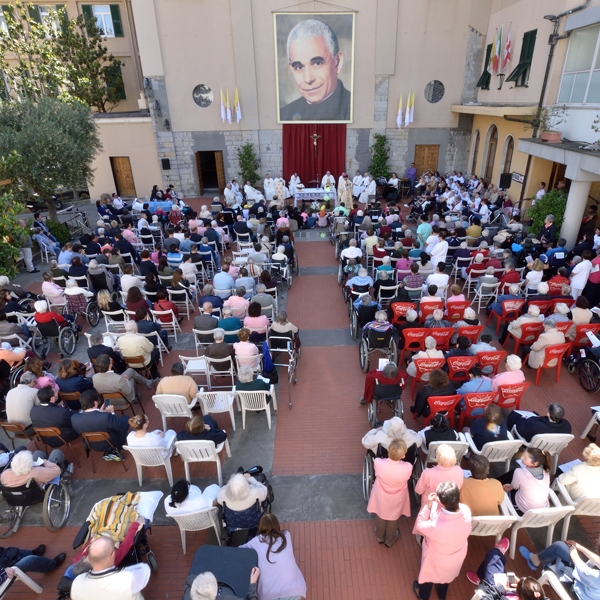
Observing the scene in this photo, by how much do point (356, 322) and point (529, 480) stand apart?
186 inches

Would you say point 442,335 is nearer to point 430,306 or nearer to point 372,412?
point 430,306

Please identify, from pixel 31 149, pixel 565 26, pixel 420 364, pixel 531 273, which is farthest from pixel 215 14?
pixel 420 364

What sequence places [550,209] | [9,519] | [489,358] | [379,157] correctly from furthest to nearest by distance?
[379,157] < [550,209] < [489,358] < [9,519]

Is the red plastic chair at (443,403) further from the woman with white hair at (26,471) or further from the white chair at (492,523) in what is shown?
the woman with white hair at (26,471)

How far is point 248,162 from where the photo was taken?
19781mm

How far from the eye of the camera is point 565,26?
1206cm

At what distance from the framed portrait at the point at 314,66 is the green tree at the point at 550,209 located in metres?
10.2

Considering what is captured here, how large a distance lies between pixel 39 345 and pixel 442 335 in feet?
25.9

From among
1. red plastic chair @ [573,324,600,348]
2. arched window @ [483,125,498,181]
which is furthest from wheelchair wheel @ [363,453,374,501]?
arched window @ [483,125,498,181]

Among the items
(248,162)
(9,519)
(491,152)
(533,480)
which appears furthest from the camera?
(248,162)

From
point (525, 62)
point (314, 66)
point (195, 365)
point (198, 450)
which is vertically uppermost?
point (314, 66)

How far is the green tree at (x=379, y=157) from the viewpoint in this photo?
1956cm

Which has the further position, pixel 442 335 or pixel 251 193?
pixel 251 193

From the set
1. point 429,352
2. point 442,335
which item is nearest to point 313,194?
point 442,335
